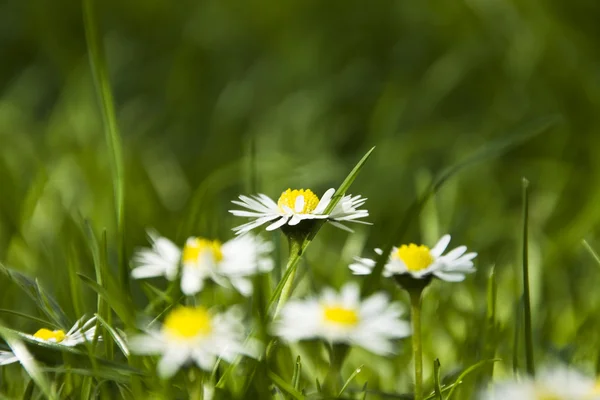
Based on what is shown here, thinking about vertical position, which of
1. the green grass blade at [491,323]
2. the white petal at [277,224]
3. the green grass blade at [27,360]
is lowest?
the green grass blade at [491,323]

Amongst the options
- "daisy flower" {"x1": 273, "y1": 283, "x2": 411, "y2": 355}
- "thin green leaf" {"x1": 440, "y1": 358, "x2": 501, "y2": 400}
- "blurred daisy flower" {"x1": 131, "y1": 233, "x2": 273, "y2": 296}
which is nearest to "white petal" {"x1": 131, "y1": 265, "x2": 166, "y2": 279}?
"blurred daisy flower" {"x1": 131, "y1": 233, "x2": 273, "y2": 296}

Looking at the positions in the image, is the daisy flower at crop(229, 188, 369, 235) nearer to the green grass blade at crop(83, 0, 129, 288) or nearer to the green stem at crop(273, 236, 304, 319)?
the green stem at crop(273, 236, 304, 319)

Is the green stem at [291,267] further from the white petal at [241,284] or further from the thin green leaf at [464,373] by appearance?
the thin green leaf at [464,373]

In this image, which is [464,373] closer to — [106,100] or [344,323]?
[344,323]

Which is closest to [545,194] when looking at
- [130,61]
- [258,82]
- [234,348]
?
[258,82]

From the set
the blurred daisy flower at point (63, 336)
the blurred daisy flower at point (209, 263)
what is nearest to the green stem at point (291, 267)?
the blurred daisy flower at point (209, 263)

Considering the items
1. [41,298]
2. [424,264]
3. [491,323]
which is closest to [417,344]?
[424,264]
